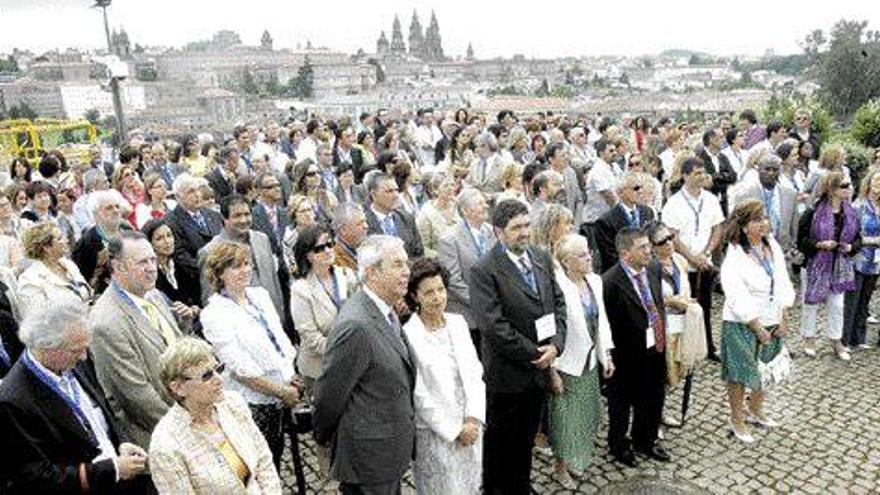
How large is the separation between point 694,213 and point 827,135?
9566 mm

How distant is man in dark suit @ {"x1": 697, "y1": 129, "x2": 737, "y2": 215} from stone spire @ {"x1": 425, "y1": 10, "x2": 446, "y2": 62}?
137006 millimetres

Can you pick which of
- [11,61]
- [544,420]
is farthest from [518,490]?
[11,61]

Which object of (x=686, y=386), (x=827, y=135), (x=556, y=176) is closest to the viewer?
(x=686, y=386)

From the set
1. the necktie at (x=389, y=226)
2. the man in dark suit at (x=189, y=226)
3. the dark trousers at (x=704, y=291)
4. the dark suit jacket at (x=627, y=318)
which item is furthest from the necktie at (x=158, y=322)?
the dark trousers at (x=704, y=291)

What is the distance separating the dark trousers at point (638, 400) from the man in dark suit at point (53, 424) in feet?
10.3

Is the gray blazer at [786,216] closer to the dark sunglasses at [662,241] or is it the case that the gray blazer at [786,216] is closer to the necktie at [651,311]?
the dark sunglasses at [662,241]

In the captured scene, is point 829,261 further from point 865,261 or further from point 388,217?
point 388,217

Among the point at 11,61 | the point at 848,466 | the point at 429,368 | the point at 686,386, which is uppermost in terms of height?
the point at 11,61

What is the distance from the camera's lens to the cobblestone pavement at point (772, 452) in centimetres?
440

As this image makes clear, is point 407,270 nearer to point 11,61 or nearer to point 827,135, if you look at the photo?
point 827,135

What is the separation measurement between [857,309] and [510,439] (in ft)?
14.0

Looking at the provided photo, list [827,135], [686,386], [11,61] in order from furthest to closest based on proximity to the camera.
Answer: [11,61]
[827,135]
[686,386]

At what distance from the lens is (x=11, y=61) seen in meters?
115

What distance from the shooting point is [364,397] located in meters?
3.16
